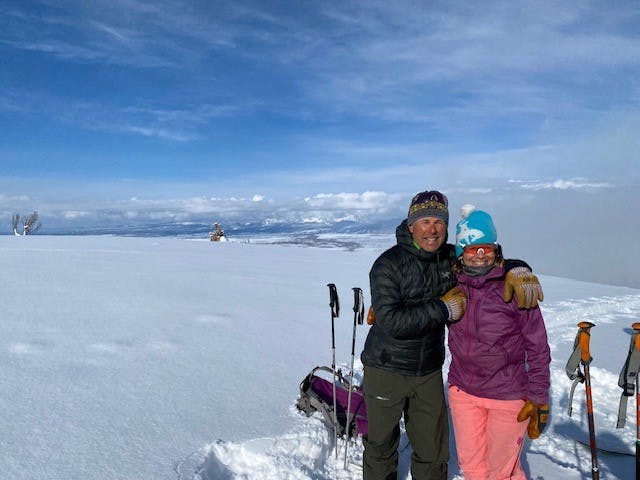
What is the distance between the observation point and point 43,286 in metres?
8.30

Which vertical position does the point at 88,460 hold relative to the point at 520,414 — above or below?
below

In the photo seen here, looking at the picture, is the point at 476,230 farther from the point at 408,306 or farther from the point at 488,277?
the point at 408,306

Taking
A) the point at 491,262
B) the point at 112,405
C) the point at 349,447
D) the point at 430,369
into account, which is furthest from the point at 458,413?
the point at 112,405

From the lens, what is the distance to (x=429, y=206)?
106 inches

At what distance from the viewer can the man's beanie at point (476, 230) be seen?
2566 millimetres

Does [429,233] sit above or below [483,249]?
above

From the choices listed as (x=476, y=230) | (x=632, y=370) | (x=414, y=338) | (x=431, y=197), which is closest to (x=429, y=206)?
(x=431, y=197)

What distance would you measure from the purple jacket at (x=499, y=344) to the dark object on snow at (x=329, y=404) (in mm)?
1269

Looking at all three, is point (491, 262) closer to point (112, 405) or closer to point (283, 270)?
point (112, 405)

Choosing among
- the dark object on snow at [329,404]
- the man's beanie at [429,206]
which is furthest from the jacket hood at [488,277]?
the dark object on snow at [329,404]

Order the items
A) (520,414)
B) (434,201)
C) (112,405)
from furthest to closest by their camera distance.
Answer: (112,405), (434,201), (520,414)

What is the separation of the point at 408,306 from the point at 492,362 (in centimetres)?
60

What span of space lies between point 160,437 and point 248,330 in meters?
3.18

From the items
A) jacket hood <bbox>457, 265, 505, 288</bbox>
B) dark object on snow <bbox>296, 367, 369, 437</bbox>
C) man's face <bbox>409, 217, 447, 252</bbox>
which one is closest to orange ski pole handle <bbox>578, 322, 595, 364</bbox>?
jacket hood <bbox>457, 265, 505, 288</bbox>
